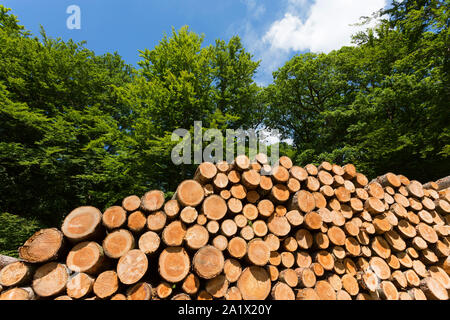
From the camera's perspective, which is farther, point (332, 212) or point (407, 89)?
point (407, 89)

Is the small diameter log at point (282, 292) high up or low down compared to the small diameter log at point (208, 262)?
down

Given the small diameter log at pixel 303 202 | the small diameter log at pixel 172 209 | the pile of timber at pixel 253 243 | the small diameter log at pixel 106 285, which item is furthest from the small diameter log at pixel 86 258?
the small diameter log at pixel 303 202

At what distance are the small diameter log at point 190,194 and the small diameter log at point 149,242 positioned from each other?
1.64 feet

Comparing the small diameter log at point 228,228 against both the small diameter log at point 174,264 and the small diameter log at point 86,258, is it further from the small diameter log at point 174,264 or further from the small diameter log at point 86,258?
the small diameter log at point 86,258

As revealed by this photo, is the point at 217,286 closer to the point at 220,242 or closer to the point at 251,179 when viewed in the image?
the point at 220,242

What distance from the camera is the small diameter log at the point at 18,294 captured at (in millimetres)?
1533

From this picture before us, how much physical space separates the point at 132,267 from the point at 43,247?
931 mm

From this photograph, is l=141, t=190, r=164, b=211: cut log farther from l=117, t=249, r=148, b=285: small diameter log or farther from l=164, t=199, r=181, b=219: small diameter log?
l=117, t=249, r=148, b=285: small diameter log

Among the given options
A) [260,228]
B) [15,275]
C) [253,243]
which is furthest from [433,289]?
[15,275]

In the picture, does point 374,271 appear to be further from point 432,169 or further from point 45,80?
point 45,80

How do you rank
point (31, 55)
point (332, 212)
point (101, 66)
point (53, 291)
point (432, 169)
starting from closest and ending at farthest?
point (53, 291)
point (332, 212)
point (432, 169)
point (31, 55)
point (101, 66)

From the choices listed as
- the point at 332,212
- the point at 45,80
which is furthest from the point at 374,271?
the point at 45,80
